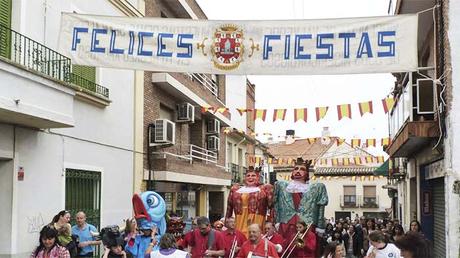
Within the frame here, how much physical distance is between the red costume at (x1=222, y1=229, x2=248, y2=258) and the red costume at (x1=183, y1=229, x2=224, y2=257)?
3.7 inches

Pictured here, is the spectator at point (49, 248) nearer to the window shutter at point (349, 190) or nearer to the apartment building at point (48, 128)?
the apartment building at point (48, 128)

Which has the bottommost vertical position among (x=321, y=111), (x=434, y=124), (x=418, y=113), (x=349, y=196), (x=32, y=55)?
(x=349, y=196)

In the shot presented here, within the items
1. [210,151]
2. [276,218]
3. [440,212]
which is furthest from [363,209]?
[276,218]

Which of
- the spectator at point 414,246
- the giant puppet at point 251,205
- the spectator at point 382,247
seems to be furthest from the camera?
the giant puppet at point 251,205

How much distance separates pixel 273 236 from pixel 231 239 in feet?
2.10

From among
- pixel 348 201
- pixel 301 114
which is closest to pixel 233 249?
pixel 301 114

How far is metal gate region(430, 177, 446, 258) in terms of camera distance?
1297 centimetres

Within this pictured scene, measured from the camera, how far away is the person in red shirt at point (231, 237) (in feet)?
30.9

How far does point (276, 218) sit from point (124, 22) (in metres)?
4.04

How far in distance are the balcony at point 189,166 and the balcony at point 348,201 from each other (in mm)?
28184

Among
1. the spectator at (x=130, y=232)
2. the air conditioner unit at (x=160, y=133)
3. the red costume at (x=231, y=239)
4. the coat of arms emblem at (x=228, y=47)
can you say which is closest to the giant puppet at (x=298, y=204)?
the red costume at (x=231, y=239)

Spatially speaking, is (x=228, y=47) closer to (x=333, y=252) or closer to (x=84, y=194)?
(x=333, y=252)

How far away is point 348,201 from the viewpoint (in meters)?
54.8

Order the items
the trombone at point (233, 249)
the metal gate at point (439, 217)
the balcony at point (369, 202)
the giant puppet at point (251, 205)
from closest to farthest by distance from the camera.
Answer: the trombone at point (233, 249)
the giant puppet at point (251, 205)
the metal gate at point (439, 217)
the balcony at point (369, 202)
